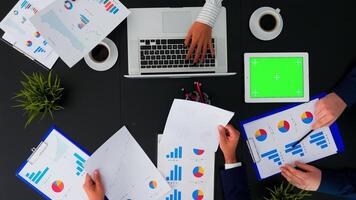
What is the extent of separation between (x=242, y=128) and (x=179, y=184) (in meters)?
0.30

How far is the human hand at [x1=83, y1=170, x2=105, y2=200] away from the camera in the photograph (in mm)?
1109

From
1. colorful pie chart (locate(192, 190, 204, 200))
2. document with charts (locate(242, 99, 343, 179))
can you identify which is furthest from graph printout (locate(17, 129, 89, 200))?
document with charts (locate(242, 99, 343, 179))

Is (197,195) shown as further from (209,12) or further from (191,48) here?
(209,12)

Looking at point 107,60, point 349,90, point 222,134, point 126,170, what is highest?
point 107,60

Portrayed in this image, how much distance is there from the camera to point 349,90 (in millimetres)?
1104

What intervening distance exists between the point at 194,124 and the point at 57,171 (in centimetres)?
52

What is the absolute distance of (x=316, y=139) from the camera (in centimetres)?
115

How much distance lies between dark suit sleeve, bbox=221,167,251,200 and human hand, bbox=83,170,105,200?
0.43 meters

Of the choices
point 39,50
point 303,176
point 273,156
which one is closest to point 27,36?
point 39,50

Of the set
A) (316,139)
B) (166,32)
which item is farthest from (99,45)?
(316,139)

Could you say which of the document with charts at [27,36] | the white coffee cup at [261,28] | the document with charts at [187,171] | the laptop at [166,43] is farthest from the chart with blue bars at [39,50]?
the white coffee cup at [261,28]

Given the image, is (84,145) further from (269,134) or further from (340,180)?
(340,180)

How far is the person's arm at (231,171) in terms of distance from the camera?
43.3 inches

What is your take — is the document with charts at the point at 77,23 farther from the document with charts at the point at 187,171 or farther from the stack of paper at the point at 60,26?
the document with charts at the point at 187,171
